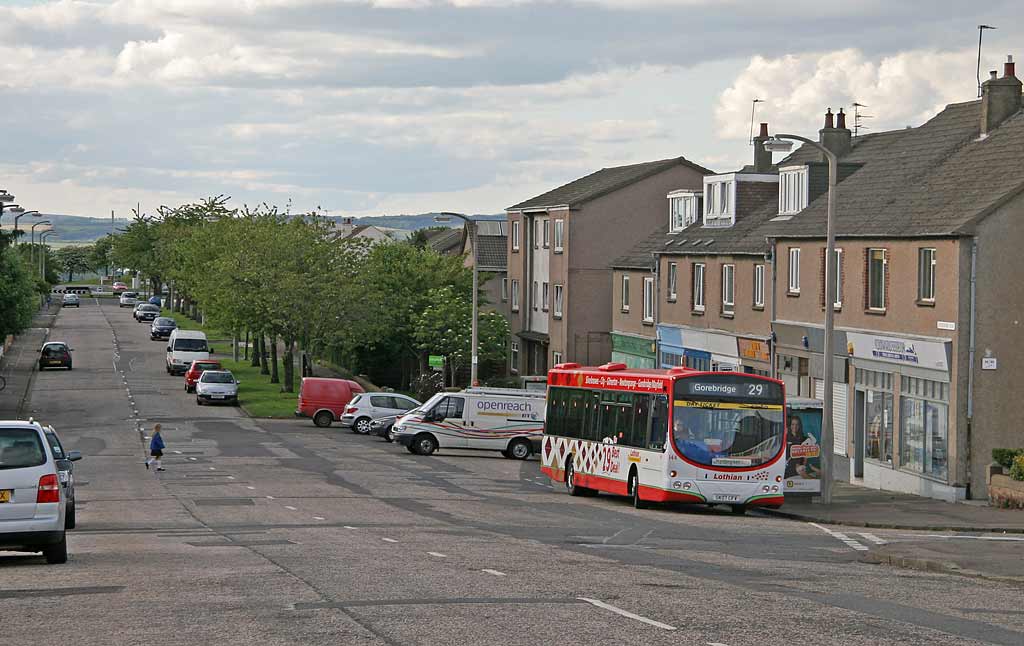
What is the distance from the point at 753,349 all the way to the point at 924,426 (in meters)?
11.9

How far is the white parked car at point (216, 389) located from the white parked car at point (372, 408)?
10972 millimetres

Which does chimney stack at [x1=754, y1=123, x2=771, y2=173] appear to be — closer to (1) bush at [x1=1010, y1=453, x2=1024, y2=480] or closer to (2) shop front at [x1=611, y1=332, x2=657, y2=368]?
(2) shop front at [x1=611, y1=332, x2=657, y2=368]

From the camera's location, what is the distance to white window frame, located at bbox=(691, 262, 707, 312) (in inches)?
1988

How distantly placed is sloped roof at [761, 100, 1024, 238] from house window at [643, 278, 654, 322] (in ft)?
40.3

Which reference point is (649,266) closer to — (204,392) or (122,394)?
(204,392)

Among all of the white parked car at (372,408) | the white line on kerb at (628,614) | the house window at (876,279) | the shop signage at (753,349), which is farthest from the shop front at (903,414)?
the white line on kerb at (628,614)

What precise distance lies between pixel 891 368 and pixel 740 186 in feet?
54.5

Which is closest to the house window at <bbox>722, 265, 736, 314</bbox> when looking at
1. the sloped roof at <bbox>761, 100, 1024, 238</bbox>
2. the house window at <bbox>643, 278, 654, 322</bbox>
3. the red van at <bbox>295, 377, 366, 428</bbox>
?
the sloped roof at <bbox>761, 100, 1024, 238</bbox>

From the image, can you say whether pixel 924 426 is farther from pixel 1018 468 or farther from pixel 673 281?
pixel 673 281

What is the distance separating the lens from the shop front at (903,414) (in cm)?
3269

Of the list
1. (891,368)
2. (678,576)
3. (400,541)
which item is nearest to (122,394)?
(891,368)

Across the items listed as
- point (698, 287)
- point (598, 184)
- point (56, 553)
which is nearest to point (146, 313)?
point (598, 184)

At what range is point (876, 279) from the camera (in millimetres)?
36469

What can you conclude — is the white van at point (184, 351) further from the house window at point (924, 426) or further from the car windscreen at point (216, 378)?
the house window at point (924, 426)
